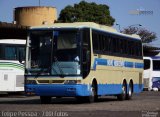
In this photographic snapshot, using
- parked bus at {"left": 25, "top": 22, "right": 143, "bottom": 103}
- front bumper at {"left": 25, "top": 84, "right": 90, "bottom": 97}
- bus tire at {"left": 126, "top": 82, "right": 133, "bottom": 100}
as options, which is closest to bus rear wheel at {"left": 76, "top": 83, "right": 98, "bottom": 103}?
parked bus at {"left": 25, "top": 22, "right": 143, "bottom": 103}

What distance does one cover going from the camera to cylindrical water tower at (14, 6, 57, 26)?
238ft

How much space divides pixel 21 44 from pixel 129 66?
786 cm

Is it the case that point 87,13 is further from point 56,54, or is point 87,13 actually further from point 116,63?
point 56,54

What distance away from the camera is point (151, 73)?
52688 mm

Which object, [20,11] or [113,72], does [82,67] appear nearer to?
[113,72]

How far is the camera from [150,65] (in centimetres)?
5281

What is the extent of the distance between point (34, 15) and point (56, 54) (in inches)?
1949

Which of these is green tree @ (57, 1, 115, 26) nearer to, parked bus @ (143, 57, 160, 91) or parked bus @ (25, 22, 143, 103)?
parked bus @ (143, 57, 160, 91)

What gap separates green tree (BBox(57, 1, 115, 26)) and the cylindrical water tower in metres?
10.9

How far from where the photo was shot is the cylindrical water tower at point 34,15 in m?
72.5

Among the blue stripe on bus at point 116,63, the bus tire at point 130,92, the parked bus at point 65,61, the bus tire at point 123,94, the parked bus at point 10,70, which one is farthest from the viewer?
the parked bus at point 10,70

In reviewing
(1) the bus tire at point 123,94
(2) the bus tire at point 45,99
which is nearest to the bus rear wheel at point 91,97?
(2) the bus tire at point 45,99

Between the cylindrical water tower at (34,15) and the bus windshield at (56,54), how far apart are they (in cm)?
4778

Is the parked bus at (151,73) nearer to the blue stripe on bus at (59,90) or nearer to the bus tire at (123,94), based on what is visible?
the bus tire at (123,94)
